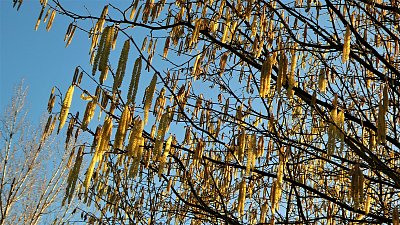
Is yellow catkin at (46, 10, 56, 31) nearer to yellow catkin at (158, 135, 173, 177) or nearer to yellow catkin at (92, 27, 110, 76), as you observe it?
yellow catkin at (92, 27, 110, 76)

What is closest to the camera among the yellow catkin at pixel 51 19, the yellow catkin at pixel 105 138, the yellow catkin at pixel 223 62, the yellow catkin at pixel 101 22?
→ the yellow catkin at pixel 105 138

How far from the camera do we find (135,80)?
5.66 feet

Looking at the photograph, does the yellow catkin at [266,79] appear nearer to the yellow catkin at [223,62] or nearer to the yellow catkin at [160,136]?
the yellow catkin at [160,136]

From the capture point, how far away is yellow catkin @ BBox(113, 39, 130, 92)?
1662 millimetres

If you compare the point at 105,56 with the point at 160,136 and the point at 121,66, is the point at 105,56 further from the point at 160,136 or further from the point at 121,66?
the point at 160,136

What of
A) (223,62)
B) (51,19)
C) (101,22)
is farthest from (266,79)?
(51,19)

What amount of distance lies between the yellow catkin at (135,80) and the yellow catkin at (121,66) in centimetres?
5

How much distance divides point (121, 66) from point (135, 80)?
7 centimetres

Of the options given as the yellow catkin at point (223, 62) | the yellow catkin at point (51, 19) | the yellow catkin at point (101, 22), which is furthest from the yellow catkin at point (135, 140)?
the yellow catkin at point (223, 62)

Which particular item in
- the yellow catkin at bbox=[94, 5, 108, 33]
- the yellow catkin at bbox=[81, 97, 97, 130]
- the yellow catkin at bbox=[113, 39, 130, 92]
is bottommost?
the yellow catkin at bbox=[81, 97, 97, 130]

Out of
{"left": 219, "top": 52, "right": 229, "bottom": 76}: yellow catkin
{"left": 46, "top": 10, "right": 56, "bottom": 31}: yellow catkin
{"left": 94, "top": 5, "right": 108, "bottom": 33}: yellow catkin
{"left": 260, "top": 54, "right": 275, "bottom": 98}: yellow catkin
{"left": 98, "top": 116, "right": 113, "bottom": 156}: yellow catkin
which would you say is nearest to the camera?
{"left": 98, "top": 116, "right": 113, "bottom": 156}: yellow catkin

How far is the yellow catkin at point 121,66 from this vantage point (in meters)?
1.66

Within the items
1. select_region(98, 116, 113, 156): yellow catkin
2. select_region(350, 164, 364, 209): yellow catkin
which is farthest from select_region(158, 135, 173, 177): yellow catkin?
select_region(350, 164, 364, 209): yellow catkin

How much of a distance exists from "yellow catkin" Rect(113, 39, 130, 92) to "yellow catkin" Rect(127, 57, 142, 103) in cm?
5
